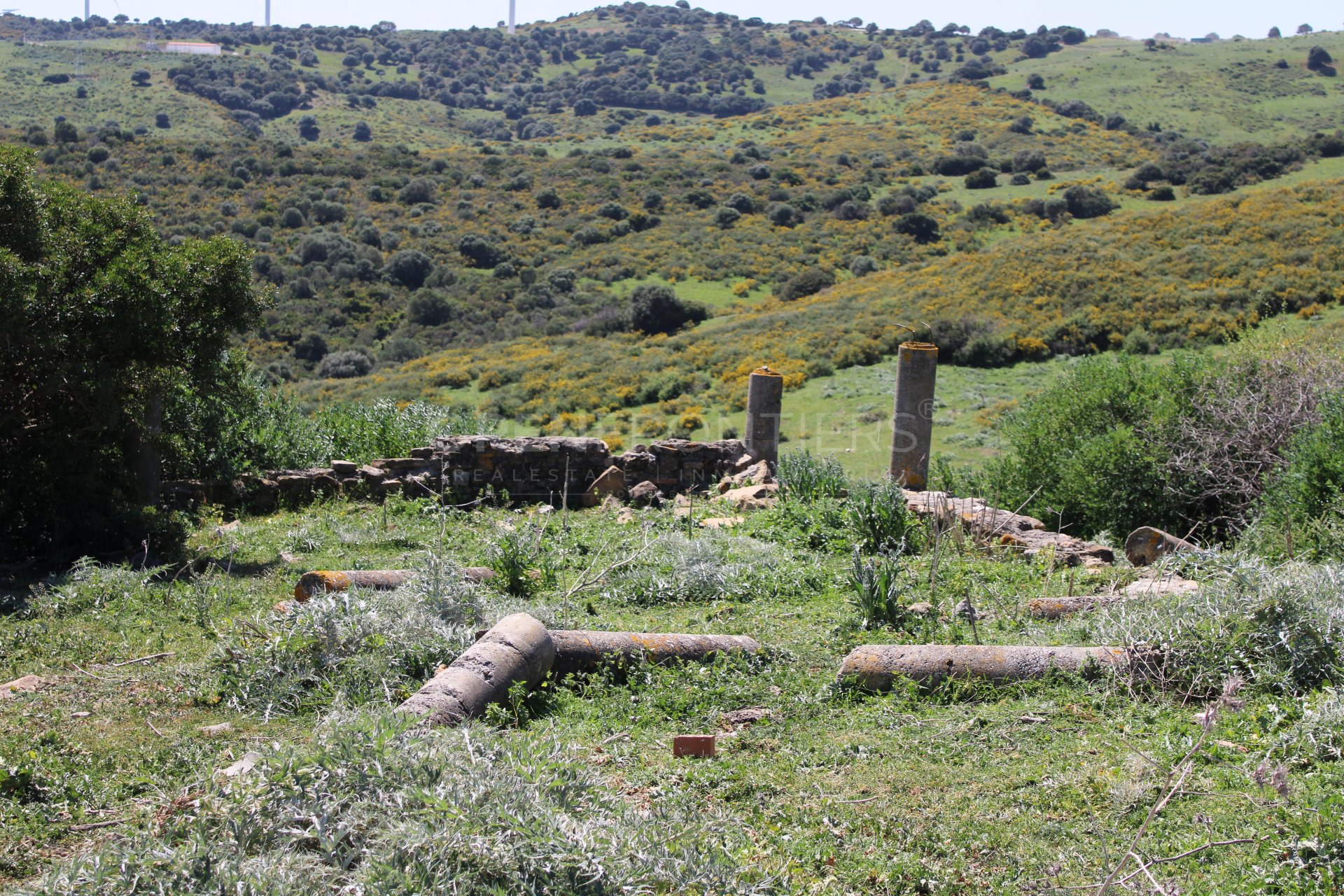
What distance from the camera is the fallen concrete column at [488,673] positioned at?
16.6ft

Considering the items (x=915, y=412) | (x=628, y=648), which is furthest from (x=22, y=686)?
(x=915, y=412)

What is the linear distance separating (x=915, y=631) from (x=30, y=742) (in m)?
5.04

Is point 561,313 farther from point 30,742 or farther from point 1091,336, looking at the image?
point 30,742

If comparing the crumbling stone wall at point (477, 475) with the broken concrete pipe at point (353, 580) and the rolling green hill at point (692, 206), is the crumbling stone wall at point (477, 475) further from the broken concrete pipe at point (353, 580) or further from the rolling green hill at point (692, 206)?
the rolling green hill at point (692, 206)

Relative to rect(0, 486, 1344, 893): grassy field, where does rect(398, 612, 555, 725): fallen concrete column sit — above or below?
above

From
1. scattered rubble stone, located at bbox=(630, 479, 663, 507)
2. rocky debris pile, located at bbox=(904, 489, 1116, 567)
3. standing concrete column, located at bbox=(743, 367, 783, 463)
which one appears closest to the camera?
rocky debris pile, located at bbox=(904, 489, 1116, 567)

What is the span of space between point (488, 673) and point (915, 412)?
904cm

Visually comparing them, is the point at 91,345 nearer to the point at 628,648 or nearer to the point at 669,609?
the point at 669,609

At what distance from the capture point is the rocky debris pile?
941cm

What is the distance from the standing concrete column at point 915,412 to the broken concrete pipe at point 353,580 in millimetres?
6893

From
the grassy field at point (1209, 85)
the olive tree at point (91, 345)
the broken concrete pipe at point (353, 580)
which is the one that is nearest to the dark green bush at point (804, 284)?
the olive tree at point (91, 345)

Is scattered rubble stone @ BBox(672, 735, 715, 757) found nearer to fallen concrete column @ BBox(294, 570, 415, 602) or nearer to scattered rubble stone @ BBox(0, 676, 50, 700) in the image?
fallen concrete column @ BBox(294, 570, 415, 602)

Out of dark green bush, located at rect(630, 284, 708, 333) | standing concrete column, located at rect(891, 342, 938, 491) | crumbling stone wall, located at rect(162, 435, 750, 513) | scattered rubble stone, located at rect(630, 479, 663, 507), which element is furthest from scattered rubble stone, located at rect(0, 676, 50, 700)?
dark green bush, located at rect(630, 284, 708, 333)

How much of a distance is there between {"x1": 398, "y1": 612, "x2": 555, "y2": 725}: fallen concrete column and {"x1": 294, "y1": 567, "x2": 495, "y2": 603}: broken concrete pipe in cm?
139
